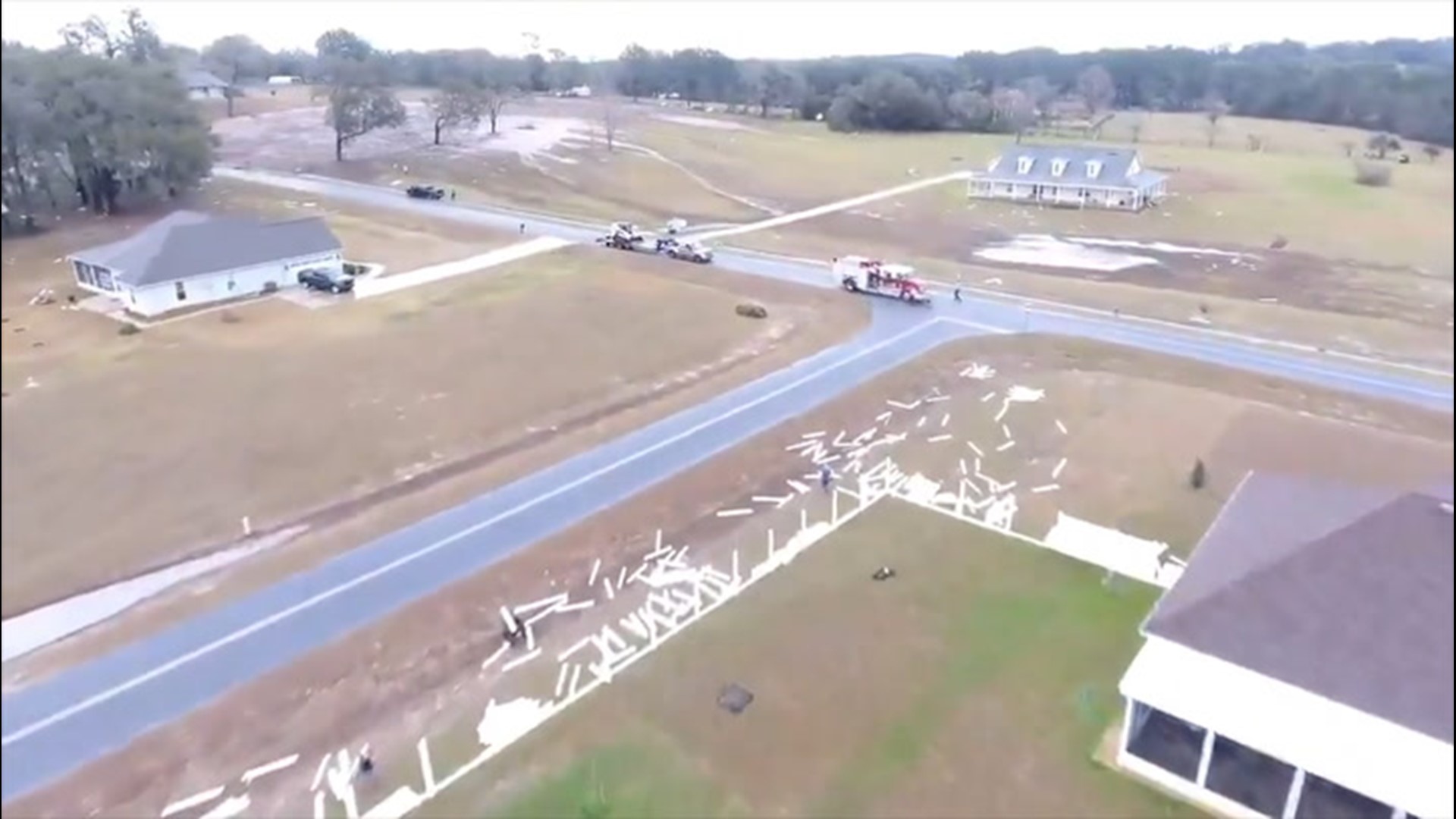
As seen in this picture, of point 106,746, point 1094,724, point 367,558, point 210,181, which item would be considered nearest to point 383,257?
point 210,181

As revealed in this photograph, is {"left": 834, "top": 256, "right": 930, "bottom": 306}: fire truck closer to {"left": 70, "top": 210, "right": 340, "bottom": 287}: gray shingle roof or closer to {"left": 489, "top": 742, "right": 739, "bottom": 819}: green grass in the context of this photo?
{"left": 70, "top": 210, "right": 340, "bottom": 287}: gray shingle roof

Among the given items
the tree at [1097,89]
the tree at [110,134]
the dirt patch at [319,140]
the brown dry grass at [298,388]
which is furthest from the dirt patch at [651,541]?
the tree at [1097,89]

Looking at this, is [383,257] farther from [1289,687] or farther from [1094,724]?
[1289,687]

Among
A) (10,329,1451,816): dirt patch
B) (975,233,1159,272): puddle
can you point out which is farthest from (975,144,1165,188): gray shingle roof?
(10,329,1451,816): dirt patch

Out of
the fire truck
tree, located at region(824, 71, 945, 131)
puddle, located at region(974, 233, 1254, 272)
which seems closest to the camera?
the fire truck

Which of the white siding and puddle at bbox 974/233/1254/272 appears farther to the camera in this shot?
puddle at bbox 974/233/1254/272

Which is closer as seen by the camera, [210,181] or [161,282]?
[161,282]
